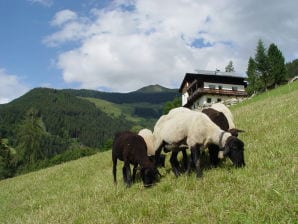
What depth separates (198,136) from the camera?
37.8ft

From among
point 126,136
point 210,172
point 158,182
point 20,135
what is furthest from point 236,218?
point 20,135

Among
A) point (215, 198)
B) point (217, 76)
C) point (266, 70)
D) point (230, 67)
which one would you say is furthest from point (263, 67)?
point (215, 198)

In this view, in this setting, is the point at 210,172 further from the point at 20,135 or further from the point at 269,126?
the point at 20,135

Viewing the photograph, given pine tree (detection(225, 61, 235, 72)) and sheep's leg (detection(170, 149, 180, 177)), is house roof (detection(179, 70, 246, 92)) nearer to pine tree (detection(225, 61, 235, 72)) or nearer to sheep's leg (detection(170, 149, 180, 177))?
pine tree (detection(225, 61, 235, 72))

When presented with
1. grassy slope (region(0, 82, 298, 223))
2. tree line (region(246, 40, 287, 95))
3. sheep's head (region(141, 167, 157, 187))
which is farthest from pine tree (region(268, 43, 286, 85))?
sheep's head (region(141, 167, 157, 187))

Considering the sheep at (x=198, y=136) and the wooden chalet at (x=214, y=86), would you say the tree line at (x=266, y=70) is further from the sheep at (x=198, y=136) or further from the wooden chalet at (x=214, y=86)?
the sheep at (x=198, y=136)

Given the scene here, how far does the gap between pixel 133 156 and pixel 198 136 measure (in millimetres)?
2589

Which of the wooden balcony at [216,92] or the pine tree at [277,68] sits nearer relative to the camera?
the pine tree at [277,68]

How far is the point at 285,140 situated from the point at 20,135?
7190 cm

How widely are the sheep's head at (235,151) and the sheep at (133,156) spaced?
7.94 feet

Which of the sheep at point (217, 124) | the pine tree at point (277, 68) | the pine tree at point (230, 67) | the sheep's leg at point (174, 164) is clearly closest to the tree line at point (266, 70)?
the pine tree at point (277, 68)

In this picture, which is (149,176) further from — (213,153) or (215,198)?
(215,198)

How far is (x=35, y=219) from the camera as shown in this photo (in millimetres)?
10438

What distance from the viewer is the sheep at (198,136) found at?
11.1 meters
